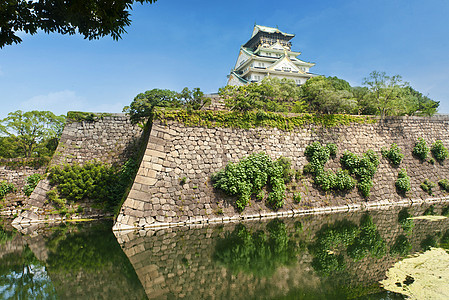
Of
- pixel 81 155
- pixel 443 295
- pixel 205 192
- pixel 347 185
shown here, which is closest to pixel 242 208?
pixel 205 192

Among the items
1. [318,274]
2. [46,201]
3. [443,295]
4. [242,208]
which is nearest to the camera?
[443,295]

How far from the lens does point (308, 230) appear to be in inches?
369

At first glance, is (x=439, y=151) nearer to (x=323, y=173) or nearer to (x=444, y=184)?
(x=444, y=184)

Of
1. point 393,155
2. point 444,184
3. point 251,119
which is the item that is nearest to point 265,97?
point 251,119

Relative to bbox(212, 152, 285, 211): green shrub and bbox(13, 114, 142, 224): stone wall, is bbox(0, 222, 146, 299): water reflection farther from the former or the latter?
bbox(13, 114, 142, 224): stone wall

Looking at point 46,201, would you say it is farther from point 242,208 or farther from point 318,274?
point 318,274

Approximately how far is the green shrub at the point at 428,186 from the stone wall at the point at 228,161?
345 mm

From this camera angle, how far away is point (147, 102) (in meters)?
16.0

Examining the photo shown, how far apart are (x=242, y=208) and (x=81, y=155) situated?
10132 mm

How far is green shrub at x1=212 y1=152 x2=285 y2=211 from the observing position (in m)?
11.9

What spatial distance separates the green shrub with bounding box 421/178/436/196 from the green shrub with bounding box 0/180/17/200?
25.0 metres

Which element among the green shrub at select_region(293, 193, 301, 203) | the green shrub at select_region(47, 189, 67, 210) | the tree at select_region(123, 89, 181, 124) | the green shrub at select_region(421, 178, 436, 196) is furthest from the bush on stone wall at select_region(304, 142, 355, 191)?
the green shrub at select_region(47, 189, 67, 210)

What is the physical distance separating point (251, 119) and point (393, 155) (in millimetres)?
8970

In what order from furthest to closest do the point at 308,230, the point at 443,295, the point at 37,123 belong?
1. the point at 37,123
2. the point at 308,230
3. the point at 443,295
